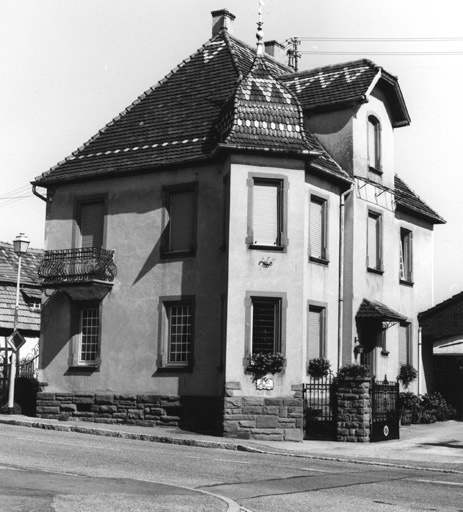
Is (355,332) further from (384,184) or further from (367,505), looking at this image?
(367,505)

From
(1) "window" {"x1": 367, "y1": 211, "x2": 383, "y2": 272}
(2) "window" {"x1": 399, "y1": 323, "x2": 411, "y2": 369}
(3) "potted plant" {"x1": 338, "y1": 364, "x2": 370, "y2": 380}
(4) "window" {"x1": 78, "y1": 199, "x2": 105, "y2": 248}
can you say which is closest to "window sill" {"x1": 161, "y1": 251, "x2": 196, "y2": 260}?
(4) "window" {"x1": 78, "y1": 199, "x2": 105, "y2": 248}

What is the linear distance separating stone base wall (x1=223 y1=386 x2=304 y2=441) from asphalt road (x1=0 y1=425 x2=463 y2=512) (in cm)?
360

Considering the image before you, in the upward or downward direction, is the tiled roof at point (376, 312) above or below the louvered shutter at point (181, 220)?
below

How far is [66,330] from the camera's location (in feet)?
91.4

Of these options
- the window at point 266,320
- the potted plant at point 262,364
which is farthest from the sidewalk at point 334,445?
the window at point 266,320

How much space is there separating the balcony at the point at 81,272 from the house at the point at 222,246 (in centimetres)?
6

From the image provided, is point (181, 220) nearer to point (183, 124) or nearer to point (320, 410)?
point (183, 124)

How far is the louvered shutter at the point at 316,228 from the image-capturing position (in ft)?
86.7

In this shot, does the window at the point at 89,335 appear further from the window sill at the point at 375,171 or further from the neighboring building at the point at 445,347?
the neighboring building at the point at 445,347

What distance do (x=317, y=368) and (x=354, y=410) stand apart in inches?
114

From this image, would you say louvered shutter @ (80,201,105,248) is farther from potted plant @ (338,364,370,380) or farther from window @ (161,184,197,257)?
potted plant @ (338,364,370,380)

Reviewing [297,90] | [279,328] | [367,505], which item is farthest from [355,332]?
[367,505]

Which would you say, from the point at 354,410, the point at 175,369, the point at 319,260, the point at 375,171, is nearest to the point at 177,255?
the point at 175,369

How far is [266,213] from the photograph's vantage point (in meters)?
24.8
